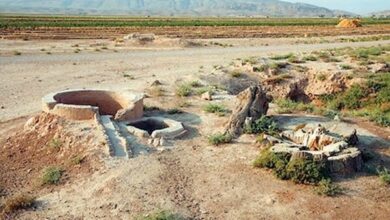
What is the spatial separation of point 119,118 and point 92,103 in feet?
6.28

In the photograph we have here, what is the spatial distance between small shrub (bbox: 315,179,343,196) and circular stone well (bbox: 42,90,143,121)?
20.2ft

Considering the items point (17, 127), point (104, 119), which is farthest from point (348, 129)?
point (17, 127)

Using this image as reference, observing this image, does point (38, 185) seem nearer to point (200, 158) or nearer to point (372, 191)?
point (200, 158)

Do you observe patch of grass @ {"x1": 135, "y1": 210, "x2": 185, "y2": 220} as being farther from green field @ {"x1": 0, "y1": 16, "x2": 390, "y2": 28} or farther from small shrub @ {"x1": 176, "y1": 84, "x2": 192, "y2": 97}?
green field @ {"x1": 0, "y1": 16, "x2": 390, "y2": 28}

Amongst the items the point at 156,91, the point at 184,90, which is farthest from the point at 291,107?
the point at 156,91

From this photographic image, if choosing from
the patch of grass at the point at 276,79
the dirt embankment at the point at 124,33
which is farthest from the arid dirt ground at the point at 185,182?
the dirt embankment at the point at 124,33

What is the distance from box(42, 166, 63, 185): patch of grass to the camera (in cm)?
1087

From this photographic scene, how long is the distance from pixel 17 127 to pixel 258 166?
7328 mm

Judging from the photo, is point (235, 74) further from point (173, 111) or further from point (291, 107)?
point (173, 111)

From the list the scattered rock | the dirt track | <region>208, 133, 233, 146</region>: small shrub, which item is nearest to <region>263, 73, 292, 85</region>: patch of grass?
the dirt track

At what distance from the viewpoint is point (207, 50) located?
36.2 m

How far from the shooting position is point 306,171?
35.0 feet

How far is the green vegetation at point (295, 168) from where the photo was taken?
10.6 m

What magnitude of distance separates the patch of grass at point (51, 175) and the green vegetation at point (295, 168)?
4539 millimetres
